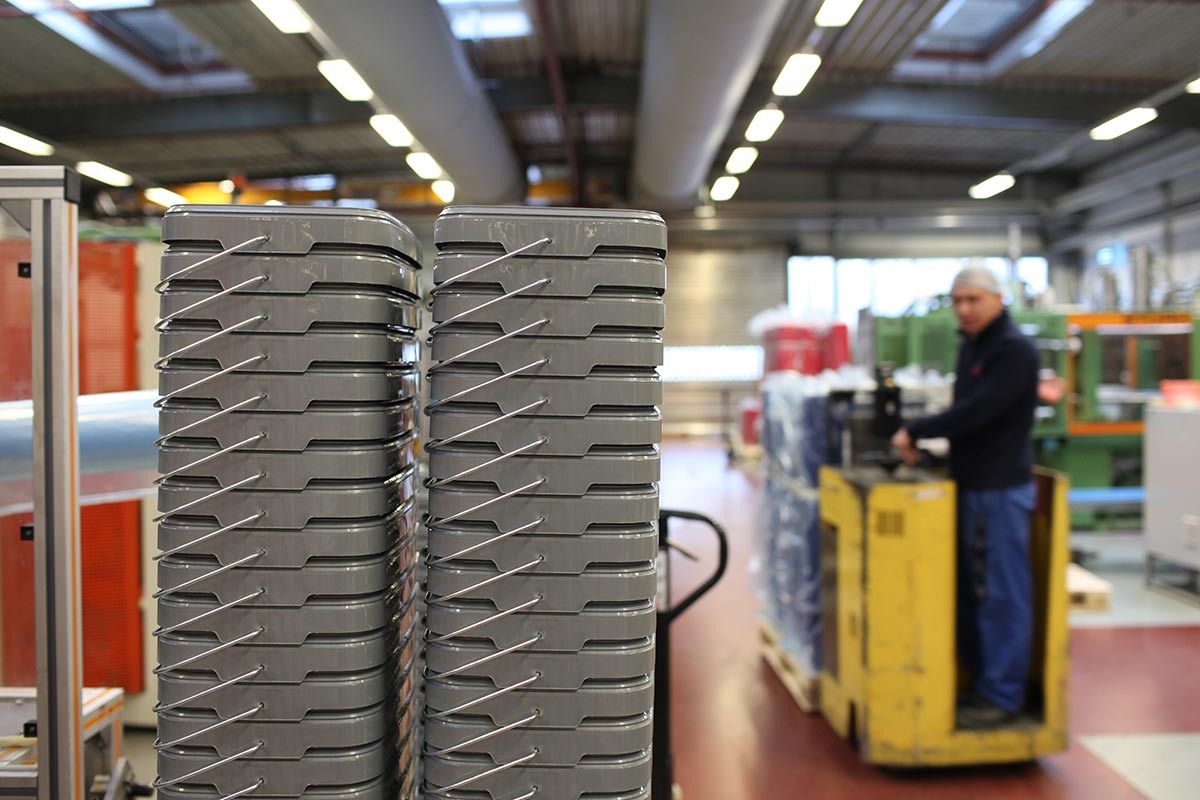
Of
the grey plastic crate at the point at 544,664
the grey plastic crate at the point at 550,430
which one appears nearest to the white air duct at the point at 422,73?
the grey plastic crate at the point at 550,430

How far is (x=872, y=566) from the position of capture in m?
3.01

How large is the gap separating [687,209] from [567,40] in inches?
242

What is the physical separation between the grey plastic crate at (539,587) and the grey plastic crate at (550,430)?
198 millimetres

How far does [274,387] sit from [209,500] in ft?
0.67

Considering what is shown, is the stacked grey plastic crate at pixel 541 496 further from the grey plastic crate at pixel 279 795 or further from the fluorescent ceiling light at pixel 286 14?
the fluorescent ceiling light at pixel 286 14

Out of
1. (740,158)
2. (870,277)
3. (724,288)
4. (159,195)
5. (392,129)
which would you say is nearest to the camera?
(392,129)

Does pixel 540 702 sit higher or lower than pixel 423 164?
lower

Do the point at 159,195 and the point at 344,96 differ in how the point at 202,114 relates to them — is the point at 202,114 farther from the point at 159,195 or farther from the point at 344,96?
the point at 159,195

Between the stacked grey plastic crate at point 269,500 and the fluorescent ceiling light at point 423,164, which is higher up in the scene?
the fluorescent ceiling light at point 423,164

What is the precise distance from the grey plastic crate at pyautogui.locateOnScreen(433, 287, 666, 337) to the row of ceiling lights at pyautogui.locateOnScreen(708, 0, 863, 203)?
17.9 ft

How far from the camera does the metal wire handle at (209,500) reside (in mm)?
1171

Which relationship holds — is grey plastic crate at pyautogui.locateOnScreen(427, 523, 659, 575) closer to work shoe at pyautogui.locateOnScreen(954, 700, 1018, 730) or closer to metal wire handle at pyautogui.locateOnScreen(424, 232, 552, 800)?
metal wire handle at pyautogui.locateOnScreen(424, 232, 552, 800)

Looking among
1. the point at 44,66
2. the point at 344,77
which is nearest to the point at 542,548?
the point at 344,77

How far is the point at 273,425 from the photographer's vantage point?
119cm
